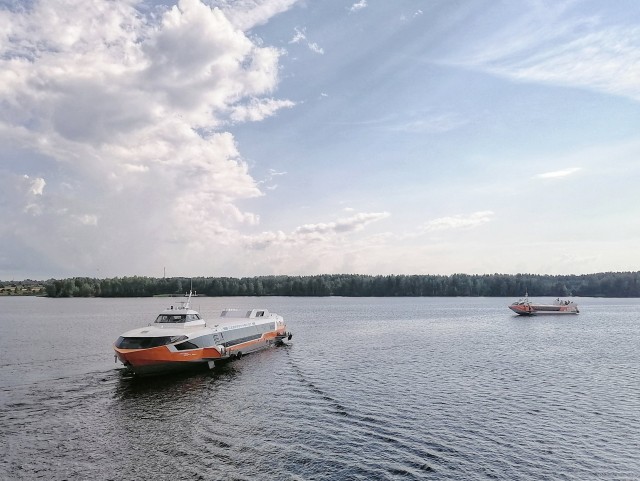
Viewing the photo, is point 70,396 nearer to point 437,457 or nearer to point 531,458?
point 437,457

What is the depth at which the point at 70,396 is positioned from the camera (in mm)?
39750

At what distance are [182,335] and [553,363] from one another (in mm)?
45986

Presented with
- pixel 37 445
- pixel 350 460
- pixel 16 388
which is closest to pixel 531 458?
pixel 350 460

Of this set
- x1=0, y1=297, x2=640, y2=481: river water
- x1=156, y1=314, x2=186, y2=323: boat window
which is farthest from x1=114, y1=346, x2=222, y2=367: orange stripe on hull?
x1=156, y1=314, x2=186, y2=323: boat window

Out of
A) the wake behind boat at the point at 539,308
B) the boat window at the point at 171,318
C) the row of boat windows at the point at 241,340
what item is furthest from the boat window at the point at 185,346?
the wake behind boat at the point at 539,308

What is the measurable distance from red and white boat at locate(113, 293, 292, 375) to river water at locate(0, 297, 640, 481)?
1.74m

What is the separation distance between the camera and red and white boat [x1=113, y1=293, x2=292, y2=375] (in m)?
46.7

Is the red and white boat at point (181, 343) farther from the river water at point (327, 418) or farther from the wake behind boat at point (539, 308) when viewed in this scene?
the wake behind boat at point (539, 308)

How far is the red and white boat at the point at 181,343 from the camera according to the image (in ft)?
153

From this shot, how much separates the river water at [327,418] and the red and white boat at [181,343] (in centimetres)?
174

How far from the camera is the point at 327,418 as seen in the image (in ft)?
112

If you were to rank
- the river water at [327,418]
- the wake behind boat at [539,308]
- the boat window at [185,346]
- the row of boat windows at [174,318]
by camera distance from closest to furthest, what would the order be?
the river water at [327,418]
the boat window at [185,346]
the row of boat windows at [174,318]
the wake behind boat at [539,308]

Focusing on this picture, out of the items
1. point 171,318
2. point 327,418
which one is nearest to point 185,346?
point 171,318

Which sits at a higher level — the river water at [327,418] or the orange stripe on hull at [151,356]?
the orange stripe on hull at [151,356]
